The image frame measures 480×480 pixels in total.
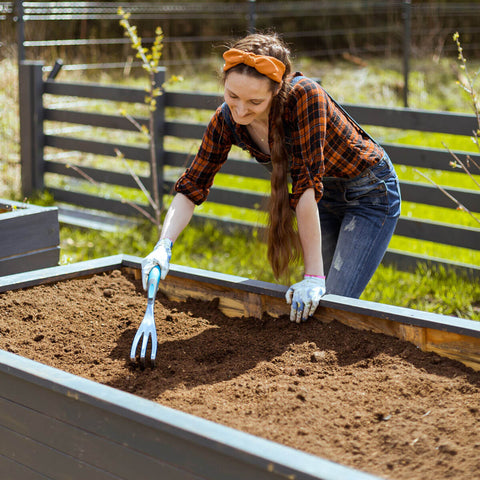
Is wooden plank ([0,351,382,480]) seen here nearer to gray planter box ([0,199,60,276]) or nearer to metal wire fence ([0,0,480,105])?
gray planter box ([0,199,60,276])

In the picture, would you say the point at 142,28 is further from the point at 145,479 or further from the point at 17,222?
the point at 145,479

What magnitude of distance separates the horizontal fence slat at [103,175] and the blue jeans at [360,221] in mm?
3189

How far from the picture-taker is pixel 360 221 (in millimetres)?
A: 2645

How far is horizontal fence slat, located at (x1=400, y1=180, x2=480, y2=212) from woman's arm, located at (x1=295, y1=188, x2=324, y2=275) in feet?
7.09

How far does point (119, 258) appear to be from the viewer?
302cm

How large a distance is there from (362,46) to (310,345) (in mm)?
13370

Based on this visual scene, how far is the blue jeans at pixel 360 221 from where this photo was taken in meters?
2.63

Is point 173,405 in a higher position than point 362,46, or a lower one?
lower

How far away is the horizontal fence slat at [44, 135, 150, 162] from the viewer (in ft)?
18.6

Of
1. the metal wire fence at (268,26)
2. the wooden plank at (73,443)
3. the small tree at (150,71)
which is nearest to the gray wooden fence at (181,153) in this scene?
the small tree at (150,71)

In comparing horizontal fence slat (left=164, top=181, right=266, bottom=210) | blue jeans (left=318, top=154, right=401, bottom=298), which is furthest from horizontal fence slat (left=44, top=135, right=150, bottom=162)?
blue jeans (left=318, top=154, right=401, bottom=298)

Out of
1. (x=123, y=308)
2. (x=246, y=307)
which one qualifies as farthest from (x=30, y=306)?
(x=246, y=307)

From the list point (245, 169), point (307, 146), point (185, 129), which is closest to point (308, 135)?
point (307, 146)

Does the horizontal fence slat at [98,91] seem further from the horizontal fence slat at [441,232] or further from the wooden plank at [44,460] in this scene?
the wooden plank at [44,460]
